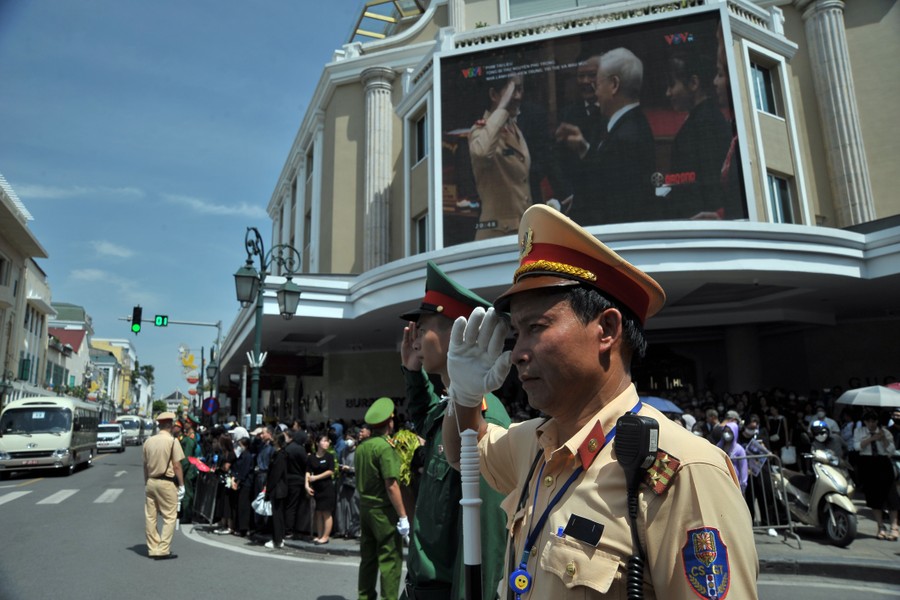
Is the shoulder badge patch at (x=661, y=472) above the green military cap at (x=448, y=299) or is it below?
below

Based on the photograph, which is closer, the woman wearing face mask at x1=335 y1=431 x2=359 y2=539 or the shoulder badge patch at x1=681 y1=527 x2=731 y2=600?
the shoulder badge patch at x1=681 y1=527 x2=731 y2=600

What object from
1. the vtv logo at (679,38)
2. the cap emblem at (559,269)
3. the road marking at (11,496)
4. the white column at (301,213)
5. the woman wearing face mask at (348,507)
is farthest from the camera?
the white column at (301,213)

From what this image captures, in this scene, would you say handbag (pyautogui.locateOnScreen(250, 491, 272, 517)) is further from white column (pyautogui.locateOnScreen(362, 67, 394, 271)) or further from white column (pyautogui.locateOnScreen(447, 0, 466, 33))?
white column (pyautogui.locateOnScreen(447, 0, 466, 33))

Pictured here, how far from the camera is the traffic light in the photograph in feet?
73.3

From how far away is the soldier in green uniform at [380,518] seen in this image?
5.12 meters

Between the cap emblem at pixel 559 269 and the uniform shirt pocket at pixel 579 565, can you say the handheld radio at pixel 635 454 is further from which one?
the cap emblem at pixel 559 269

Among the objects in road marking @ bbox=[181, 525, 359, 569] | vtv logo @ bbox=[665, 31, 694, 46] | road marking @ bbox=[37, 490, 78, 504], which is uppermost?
vtv logo @ bbox=[665, 31, 694, 46]

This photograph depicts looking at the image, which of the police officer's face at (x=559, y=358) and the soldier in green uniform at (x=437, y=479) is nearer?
the police officer's face at (x=559, y=358)

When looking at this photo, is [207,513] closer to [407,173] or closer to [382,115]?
[407,173]

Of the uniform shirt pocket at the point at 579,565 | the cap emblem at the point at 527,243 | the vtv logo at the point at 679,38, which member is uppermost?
the vtv logo at the point at 679,38

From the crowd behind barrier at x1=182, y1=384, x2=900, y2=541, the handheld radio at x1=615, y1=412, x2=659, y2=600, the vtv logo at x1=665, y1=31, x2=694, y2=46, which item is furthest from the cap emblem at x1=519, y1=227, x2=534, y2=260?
the vtv logo at x1=665, y1=31, x2=694, y2=46

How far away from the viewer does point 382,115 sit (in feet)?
82.0

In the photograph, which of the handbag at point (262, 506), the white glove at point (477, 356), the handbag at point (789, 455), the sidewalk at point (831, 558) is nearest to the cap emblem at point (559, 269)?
the white glove at point (477, 356)

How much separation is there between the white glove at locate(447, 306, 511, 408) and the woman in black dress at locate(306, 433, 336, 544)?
8.07m
